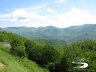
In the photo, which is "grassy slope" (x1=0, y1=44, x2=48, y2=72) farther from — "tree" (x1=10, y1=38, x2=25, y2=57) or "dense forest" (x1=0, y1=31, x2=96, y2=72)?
"dense forest" (x1=0, y1=31, x2=96, y2=72)

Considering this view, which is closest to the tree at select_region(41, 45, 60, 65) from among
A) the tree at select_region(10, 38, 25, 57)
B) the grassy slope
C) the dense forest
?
the dense forest

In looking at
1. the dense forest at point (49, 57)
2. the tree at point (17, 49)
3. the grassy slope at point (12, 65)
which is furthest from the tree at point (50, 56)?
the tree at point (17, 49)

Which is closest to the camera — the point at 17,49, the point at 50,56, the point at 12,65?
the point at 12,65

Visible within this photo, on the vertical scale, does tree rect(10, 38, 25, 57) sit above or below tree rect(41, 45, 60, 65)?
above

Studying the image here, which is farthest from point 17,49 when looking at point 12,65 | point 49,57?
point 12,65

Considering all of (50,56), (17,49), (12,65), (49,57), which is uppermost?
(17,49)

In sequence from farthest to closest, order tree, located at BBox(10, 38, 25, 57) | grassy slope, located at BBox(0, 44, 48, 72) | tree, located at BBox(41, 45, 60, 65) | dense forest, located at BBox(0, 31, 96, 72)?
1. tree, located at BBox(41, 45, 60, 65)
2. dense forest, located at BBox(0, 31, 96, 72)
3. tree, located at BBox(10, 38, 25, 57)
4. grassy slope, located at BBox(0, 44, 48, 72)

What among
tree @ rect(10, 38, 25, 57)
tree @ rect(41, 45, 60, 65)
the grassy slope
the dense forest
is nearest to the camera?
the grassy slope

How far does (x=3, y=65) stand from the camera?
50500 millimetres

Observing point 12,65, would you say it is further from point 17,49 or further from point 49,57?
point 49,57

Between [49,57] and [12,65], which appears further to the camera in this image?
[49,57]

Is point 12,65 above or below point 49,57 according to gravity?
above

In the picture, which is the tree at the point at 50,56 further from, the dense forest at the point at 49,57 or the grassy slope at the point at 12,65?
the grassy slope at the point at 12,65

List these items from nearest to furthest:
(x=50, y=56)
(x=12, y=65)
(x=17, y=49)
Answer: (x=12, y=65)
(x=17, y=49)
(x=50, y=56)
